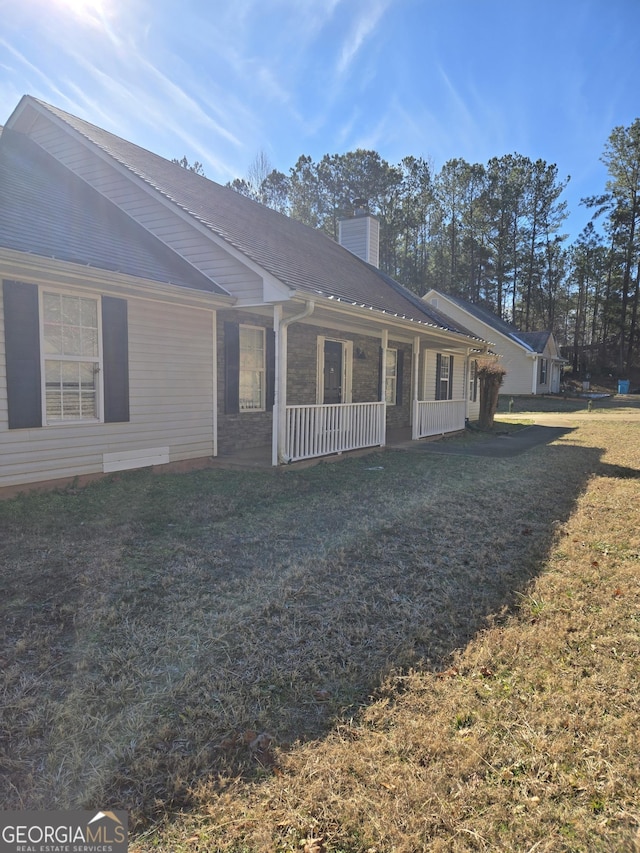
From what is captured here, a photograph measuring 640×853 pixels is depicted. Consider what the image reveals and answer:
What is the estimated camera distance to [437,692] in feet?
8.76

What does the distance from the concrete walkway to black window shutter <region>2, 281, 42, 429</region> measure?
7.22m

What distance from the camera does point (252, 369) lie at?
9844 mm

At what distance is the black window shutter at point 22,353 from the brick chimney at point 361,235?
12403 millimetres

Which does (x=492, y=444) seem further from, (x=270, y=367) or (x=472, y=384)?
(x=472, y=384)

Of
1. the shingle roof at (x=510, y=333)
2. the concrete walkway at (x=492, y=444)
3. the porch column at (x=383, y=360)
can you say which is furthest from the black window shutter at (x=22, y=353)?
the shingle roof at (x=510, y=333)

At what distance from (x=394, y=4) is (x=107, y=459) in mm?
9162

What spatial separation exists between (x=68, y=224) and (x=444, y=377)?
11.6 metres

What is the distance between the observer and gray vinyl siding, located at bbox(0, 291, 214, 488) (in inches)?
242

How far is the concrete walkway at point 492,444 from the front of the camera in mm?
10977

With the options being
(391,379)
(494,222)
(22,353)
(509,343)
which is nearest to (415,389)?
(391,379)

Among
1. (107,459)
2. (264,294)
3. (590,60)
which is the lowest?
(107,459)

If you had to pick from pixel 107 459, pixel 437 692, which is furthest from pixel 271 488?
pixel 437 692

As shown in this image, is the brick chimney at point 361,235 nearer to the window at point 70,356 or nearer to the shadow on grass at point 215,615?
the window at point 70,356

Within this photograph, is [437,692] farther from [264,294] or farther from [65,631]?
[264,294]
